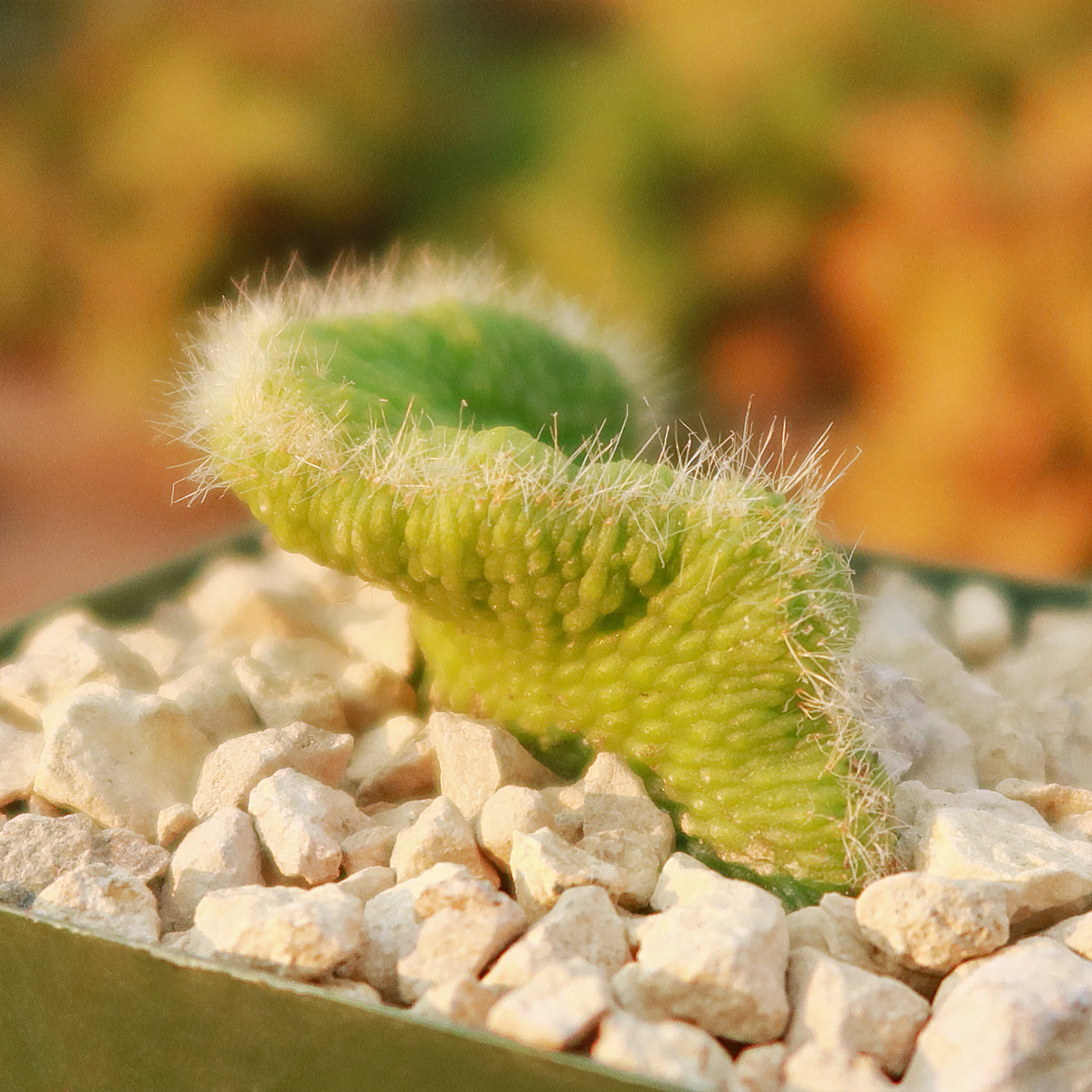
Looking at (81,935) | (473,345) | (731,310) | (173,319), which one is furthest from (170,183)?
(81,935)

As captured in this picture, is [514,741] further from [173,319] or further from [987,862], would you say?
[173,319]

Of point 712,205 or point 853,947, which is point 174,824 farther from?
point 712,205

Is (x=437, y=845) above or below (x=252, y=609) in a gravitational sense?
below

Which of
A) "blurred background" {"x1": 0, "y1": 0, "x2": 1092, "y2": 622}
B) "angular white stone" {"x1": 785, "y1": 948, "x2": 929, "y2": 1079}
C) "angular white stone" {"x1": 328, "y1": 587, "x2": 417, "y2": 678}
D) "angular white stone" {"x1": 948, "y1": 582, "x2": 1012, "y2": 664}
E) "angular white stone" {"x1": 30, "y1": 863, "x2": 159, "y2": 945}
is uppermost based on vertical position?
"blurred background" {"x1": 0, "y1": 0, "x2": 1092, "y2": 622}

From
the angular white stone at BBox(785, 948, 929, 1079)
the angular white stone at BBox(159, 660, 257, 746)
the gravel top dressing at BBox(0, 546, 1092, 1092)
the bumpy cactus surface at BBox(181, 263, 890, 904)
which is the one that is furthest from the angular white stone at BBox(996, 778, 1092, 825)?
the angular white stone at BBox(159, 660, 257, 746)

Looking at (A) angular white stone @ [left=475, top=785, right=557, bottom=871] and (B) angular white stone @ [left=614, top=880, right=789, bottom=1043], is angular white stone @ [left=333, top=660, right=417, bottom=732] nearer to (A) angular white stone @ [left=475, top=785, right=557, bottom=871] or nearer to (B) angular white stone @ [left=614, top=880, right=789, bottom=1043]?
(A) angular white stone @ [left=475, top=785, right=557, bottom=871]

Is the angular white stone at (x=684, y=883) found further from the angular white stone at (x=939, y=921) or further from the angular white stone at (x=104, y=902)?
the angular white stone at (x=104, y=902)

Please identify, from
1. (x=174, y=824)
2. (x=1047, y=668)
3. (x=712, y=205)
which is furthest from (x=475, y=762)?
(x=712, y=205)
